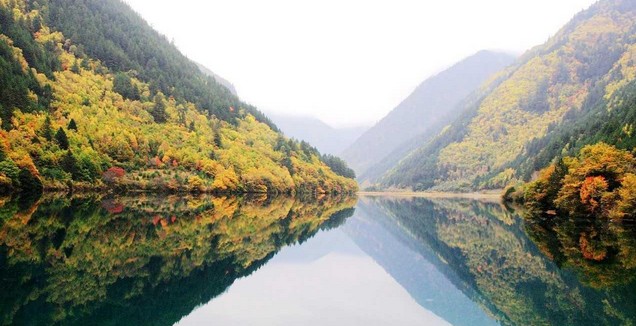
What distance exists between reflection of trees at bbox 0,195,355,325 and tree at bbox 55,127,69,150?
122ft

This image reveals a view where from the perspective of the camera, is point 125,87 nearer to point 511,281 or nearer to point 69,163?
point 69,163

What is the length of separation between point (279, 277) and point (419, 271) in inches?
576

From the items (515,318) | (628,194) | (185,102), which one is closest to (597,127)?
(628,194)

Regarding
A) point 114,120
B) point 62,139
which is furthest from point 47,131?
point 114,120

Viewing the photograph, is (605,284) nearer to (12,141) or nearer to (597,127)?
(12,141)

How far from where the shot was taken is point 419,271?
38031 millimetres

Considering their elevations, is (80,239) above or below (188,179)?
above

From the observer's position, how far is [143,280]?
2269cm

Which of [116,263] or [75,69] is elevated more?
[75,69]

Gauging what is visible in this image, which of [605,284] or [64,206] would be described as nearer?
[605,284]

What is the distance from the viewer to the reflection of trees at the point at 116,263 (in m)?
17.5

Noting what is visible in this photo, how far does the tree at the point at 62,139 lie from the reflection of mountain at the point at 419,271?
166ft

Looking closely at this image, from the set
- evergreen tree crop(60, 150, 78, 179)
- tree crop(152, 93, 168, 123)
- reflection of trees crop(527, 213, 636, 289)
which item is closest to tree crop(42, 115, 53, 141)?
evergreen tree crop(60, 150, 78, 179)

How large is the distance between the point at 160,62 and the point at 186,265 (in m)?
169
